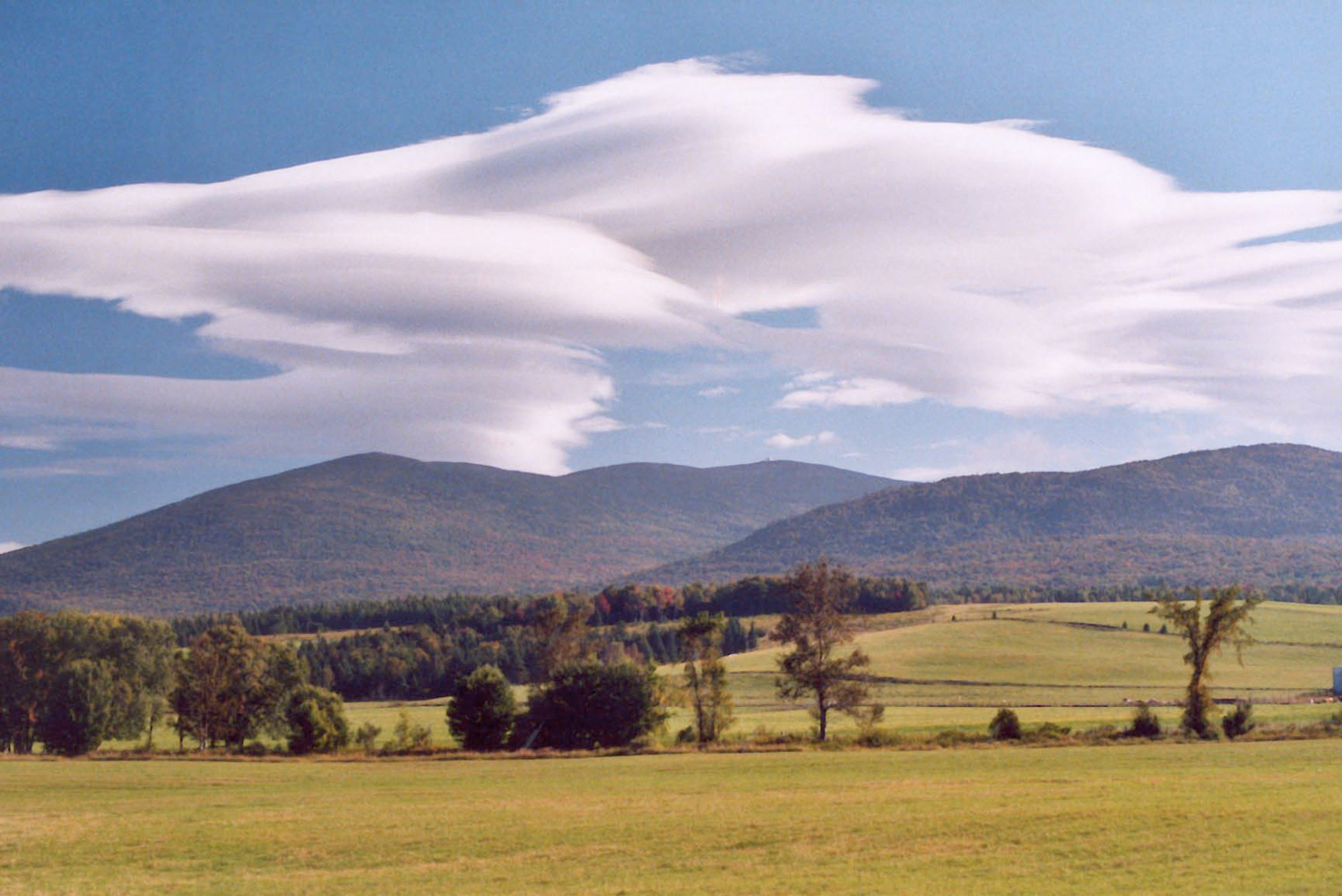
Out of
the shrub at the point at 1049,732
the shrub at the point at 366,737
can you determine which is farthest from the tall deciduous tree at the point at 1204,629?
the shrub at the point at 366,737

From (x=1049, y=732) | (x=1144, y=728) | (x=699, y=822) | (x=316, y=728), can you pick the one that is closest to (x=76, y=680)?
(x=316, y=728)

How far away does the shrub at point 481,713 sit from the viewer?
59.4 meters

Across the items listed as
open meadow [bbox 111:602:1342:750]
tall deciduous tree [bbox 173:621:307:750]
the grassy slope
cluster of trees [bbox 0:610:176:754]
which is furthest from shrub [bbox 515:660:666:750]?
cluster of trees [bbox 0:610:176:754]

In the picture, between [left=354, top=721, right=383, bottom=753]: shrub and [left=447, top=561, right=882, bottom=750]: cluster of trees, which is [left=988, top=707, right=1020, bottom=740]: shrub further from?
[left=354, top=721, right=383, bottom=753]: shrub

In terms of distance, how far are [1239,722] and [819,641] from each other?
2107 centimetres

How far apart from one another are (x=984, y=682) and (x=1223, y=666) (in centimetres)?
2622

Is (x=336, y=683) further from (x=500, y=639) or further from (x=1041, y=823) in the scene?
(x=1041, y=823)

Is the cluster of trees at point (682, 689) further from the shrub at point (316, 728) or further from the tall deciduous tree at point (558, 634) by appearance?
the tall deciduous tree at point (558, 634)

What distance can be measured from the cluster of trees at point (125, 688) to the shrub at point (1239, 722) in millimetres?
45393

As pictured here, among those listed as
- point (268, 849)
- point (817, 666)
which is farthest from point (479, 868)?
point (817, 666)

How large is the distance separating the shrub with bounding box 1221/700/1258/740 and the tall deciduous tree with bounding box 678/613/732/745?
80.2 feet

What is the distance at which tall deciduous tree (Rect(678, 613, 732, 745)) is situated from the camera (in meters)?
61.2

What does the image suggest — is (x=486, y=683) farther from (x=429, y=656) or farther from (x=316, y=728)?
(x=429, y=656)

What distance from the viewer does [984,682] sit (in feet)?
347
